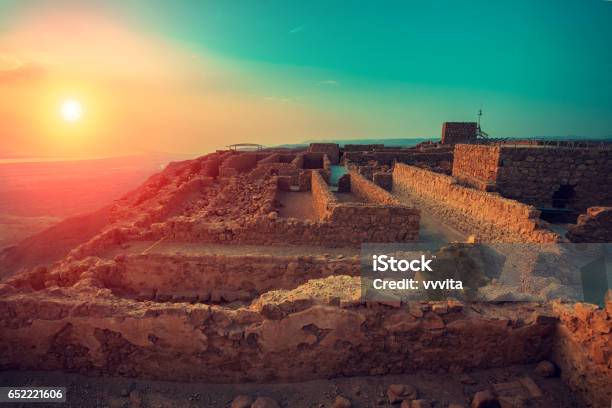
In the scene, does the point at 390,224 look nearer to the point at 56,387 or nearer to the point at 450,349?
the point at 450,349

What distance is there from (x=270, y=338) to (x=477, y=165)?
35.4 ft

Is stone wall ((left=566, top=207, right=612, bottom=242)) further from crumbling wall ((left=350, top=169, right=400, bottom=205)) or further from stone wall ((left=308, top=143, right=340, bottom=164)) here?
stone wall ((left=308, top=143, right=340, bottom=164))

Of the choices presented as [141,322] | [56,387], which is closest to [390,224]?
[141,322]

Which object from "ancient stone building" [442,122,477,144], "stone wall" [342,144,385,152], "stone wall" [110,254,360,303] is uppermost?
"ancient stone building" [442,122,477,144]

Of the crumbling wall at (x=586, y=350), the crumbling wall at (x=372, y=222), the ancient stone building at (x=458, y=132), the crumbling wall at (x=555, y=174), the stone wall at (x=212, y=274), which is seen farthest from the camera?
the ancient stone building at (x=458, y=132)

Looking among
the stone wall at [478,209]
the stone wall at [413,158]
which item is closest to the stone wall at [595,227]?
the stone wall at [478,209]

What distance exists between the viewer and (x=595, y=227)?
774 centimetres

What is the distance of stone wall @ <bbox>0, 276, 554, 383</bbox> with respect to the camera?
4.25m

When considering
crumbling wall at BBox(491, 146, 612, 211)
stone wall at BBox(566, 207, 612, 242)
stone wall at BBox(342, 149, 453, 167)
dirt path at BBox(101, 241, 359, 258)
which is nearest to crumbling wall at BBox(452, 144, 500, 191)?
crumbling wall at BBox(491, 146, 612, 211)

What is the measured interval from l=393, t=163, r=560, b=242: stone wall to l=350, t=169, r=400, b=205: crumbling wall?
85.4 inches

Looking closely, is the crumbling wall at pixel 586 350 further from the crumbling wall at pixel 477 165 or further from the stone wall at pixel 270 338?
the crumbling wall at pixel 477 165

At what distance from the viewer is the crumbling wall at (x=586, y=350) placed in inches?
143

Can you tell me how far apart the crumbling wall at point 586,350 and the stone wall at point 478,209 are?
2996mm

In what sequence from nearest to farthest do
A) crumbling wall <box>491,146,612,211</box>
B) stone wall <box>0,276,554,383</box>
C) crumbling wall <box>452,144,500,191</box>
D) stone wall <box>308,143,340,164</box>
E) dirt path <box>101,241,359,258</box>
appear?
1. stone wall <box>0,276,554,383</box>
2. dirt path <box>101,241,359,258</box>
3. crumbling wall <box>491,146,612,211</box>
4. crumbling wall <box>452,144,500,191</box>
5. stone wall <box>308,143,340,164</box>
